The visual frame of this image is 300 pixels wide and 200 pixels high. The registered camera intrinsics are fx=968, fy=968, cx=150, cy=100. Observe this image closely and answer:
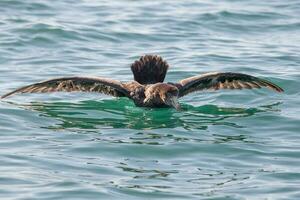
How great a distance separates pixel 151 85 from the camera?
14828 millimetres

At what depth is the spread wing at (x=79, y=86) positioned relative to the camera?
574 inches

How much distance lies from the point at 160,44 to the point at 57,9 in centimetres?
424

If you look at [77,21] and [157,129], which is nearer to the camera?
[157,129]

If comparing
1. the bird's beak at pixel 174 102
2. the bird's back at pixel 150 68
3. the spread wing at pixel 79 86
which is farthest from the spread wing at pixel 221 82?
the spread wing at pixel 79 86

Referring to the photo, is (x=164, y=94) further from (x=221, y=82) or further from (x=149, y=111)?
(x=221, y=82)

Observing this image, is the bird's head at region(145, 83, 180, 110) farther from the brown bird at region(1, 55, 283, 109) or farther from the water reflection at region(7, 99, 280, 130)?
the water reflection at region(7, 99, 280, 130)

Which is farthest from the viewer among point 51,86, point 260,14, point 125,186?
point 260,14

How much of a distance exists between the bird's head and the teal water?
0.27m

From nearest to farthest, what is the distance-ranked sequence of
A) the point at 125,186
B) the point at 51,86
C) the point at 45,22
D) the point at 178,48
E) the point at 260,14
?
the point at 125,186 < the point at 51,86 < the point at 178,48 < the point at 45,22 < the point at 260,14

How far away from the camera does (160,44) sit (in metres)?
20.3

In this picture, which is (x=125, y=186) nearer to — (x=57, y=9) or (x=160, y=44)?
(x=160, y=44)

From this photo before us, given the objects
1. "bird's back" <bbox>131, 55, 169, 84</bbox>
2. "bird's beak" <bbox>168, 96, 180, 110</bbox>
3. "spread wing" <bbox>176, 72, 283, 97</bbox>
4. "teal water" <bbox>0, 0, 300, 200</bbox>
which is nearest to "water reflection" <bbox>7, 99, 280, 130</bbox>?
"teal water" <bbox>0, 0, 300, 200</bbox>

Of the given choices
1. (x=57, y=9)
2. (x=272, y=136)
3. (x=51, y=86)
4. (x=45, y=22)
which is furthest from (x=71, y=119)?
(x=57, y=9)

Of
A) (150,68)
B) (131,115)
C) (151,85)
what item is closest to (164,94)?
(151,85)
